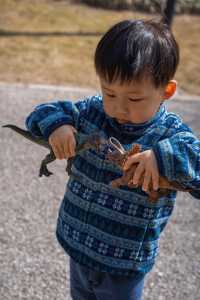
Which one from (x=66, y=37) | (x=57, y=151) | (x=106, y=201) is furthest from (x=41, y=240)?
(x=66, y=37)

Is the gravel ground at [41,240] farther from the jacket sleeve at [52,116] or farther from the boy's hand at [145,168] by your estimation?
the boy's hand at [145,168]

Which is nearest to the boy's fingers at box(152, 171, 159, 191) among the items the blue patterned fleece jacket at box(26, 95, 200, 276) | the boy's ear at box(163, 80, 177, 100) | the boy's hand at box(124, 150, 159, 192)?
the boy's hand at box(124, 150, 159, 192)

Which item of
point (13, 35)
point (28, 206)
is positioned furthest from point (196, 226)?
point (13, 35)

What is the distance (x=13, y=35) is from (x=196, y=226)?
4159 mm

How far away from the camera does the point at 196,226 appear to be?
3.23 m

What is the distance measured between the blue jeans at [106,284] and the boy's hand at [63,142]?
1.38ft

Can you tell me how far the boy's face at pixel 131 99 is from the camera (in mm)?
1460

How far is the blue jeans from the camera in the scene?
1751mm

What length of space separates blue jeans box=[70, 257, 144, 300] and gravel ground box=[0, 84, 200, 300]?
2.32ft

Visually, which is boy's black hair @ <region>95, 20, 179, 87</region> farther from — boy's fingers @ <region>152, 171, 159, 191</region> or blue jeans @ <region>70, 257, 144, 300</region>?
blue jeans @ <region>70, 257, 144, 300</region>

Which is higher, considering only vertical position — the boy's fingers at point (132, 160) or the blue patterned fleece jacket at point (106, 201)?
the boy's fingers at point (132, 160)

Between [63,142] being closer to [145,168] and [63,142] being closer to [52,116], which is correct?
[52,116]

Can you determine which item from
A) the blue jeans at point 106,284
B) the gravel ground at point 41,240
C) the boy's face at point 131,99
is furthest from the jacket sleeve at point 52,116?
the gravel ground at point 41,240

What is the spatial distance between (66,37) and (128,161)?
5755mm
